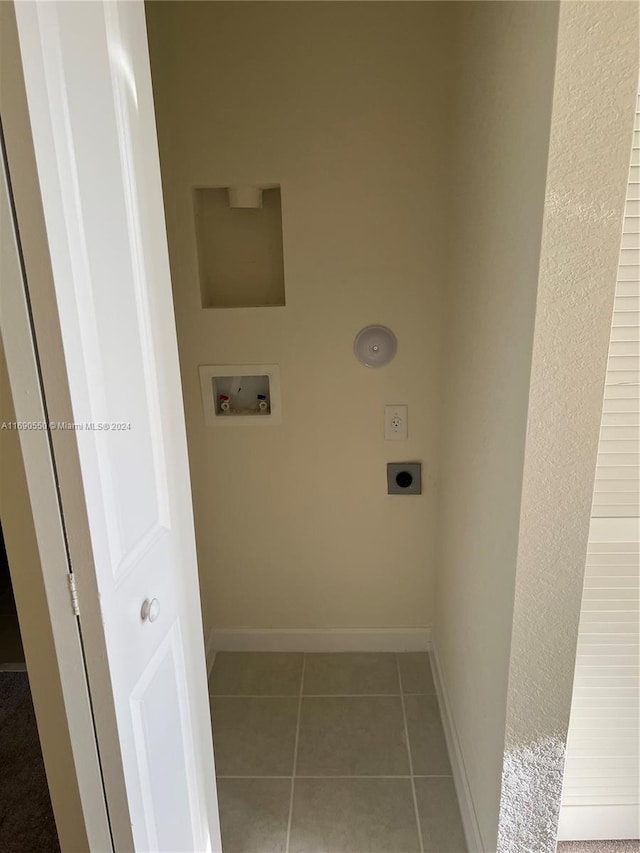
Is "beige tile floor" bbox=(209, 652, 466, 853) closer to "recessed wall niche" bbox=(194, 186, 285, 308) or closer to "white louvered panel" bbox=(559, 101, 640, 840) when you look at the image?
"white louvered panel" bbox=(559, 101, 640, 840)

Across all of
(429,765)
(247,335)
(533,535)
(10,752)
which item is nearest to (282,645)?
(429,765)

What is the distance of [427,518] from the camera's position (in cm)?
222

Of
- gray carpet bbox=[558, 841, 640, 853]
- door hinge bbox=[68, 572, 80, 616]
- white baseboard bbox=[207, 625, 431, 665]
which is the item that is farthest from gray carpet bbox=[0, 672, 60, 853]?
gray carpet bbox=[558, 841, 640, 853]

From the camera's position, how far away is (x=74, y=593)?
2.72ft

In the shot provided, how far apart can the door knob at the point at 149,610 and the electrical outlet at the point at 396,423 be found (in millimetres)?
1263

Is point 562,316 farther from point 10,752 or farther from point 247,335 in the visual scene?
point 10,752

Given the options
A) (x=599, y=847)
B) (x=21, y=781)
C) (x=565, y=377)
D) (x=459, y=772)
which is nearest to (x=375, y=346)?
(x=565, y=377)

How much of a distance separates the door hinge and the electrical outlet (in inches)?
56.8

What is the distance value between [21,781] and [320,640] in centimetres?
113

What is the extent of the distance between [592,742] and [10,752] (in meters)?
1.61

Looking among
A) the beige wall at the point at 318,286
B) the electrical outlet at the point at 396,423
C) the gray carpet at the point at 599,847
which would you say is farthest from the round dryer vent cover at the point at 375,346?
the gray carpet at the point at 599,847

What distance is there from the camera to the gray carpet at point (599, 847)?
150cm

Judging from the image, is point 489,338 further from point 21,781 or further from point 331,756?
point 21,781

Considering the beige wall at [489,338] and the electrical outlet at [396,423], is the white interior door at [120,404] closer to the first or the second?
the beige wall at [489,338]
